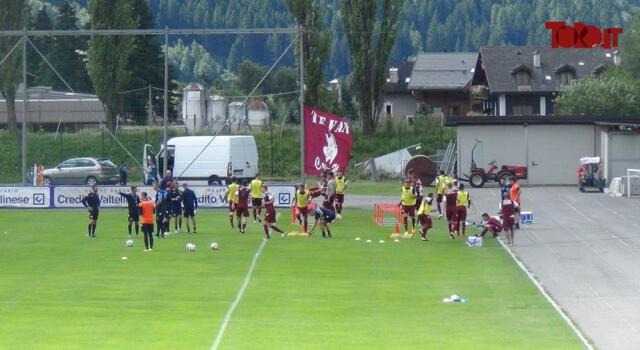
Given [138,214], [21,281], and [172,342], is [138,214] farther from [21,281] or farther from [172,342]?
[172,342]

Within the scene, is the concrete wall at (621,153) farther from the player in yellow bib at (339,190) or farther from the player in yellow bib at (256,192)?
the player in yellow bib at (256,192)

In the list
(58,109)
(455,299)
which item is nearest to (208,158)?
(58,109)

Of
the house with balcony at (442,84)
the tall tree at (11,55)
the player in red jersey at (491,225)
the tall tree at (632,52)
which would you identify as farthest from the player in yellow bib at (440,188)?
the house with balcony at (442,84)

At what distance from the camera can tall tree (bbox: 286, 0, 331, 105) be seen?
2758 inches

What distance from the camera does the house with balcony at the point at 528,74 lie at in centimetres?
9806

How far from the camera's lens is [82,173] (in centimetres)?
6412

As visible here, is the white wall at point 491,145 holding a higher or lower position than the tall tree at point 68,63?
lower

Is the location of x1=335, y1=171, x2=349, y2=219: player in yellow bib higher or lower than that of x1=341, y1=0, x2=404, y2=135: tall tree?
lower

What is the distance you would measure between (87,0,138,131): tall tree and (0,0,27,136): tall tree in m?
4.14

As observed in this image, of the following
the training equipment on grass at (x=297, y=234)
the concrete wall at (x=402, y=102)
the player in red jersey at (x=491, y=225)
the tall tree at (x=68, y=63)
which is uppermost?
the tall tree at (x=68, y=63)

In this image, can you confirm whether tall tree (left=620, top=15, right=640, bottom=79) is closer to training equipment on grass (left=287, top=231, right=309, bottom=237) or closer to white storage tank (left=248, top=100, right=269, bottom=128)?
white storage tank (left=248, top=100, right=269, bottom=128)

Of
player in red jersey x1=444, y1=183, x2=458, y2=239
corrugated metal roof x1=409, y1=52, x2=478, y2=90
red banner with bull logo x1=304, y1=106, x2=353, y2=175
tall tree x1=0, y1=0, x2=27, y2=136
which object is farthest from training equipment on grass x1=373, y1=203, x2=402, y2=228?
corrugated metal roof x1=409, y1=52, x2=478, y2=90

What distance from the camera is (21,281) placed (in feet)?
90.7

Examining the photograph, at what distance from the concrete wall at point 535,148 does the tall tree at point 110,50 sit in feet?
67.2
